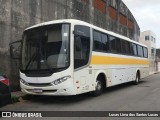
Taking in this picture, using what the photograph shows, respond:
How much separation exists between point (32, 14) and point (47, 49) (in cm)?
490

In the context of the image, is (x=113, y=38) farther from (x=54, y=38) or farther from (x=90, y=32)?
(x=54, y=38)

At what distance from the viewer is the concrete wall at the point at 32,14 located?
517 inches

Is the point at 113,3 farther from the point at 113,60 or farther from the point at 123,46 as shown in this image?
the point at 113,60

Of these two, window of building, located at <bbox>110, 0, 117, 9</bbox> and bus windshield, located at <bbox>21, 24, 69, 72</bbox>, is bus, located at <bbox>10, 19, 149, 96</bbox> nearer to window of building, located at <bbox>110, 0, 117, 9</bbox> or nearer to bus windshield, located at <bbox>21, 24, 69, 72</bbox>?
bus windshield, located at <bbox>21, 24, 69, 72</bbox>

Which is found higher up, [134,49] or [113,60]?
[134,49]

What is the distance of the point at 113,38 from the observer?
14.9 metres

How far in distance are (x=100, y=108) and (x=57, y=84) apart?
1.75 m

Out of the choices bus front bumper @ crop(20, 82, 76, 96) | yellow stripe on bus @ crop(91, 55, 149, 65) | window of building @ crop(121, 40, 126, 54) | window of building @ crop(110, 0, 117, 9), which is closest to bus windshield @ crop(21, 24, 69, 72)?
bus front bumper @ crop(20, 82, 76, 96)

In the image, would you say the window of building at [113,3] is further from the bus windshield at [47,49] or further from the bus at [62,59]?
the bus windshield at [47,49]

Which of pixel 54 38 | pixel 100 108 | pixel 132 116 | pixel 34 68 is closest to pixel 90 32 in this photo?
pixel 54 38

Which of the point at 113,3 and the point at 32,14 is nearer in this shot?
the point at 32,14

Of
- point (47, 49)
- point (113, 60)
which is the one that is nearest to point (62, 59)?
point (47, 49)

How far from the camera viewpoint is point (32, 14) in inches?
594

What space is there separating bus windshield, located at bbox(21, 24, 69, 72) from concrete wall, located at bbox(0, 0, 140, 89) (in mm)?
2161
